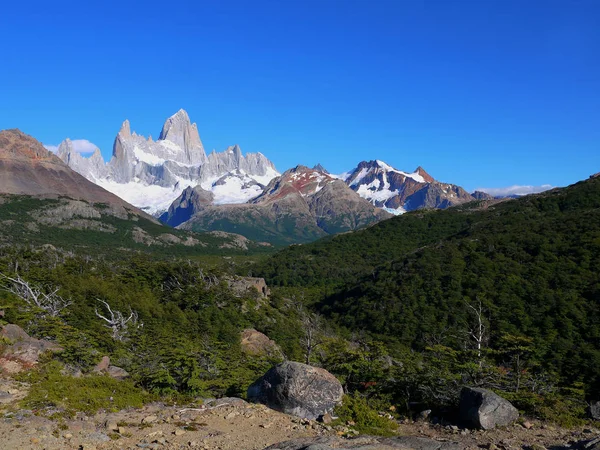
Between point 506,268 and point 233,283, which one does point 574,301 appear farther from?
point 233,283

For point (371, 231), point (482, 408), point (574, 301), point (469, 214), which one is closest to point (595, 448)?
point (482, 408)

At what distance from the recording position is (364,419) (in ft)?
64.1

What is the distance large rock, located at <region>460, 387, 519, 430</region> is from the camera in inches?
736

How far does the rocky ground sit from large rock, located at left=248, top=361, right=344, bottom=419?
580 mm

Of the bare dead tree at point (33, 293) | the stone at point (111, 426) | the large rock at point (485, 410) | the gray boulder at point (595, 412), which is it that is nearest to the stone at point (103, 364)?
the stone at point (111, 426)

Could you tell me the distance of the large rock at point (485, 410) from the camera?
61.4 feet

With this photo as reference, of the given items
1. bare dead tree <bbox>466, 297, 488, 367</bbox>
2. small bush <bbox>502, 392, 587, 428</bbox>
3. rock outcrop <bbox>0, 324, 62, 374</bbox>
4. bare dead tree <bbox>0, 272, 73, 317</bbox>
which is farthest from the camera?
bare dead tree <bbox>0, 272, 73, 317</bbox>

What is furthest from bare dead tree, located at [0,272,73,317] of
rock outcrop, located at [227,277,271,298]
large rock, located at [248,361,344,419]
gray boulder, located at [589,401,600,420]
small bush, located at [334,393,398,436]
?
gray boulder, located at [589,401,600,420]

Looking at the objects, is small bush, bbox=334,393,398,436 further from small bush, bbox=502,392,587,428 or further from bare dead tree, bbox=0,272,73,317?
bare dead tree, bbox=0,272,73,317

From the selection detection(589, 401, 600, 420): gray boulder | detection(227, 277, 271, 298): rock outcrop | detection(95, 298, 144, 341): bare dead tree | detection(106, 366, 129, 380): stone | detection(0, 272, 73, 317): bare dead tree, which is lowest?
detection(589, 401, 600, 420): gray boulder

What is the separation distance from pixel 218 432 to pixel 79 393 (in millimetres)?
7949

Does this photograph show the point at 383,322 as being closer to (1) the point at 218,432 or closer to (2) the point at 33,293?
(2) the point at 33,293

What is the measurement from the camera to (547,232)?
93.9 m

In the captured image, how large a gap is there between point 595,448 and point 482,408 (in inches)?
208
